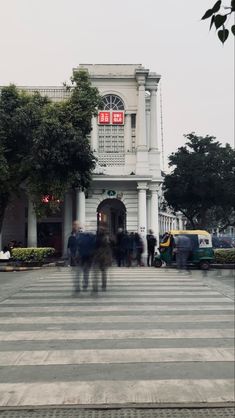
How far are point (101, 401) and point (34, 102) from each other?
22.9 meters

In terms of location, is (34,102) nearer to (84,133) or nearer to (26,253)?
(84,133)

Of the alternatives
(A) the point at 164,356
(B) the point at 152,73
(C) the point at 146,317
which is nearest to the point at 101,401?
(A) the point at 164,356

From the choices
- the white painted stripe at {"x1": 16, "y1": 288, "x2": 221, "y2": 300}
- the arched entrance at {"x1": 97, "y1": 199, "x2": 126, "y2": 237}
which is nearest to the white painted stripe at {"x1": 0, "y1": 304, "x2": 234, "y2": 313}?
the white painted stripe at {"x1": 16, "y1": 288, "x2": 221, "y2": 300}

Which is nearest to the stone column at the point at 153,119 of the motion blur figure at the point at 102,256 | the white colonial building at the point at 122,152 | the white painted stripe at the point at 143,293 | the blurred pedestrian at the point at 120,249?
the white colonial building at the point at 122,152

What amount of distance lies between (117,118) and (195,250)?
13.5 m

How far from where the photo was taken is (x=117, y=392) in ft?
16.8

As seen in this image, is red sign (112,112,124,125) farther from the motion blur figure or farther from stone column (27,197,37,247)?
the motion blur figure

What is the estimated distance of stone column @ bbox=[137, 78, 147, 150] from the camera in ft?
103

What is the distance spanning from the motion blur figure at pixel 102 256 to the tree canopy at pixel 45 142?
12543 mm

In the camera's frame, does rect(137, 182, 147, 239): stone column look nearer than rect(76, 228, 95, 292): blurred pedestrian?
No

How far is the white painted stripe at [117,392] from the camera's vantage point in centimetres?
489

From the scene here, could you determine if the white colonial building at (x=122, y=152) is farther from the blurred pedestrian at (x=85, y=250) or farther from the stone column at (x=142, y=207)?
the blurred pedestrian at (x=85, y=250)

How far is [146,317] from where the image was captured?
9.15 meters

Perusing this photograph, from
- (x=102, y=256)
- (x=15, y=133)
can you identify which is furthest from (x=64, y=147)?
(x=102, y=256)
